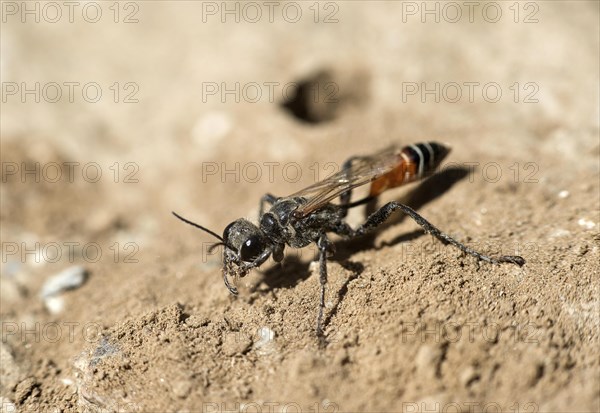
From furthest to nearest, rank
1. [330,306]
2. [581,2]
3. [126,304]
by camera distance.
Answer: [581,2], [126,304], [330,306]

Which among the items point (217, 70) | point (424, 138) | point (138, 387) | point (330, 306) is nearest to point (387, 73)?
point (424, 138)

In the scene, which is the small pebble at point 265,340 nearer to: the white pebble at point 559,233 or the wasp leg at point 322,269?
the wasp leg at point 322,269

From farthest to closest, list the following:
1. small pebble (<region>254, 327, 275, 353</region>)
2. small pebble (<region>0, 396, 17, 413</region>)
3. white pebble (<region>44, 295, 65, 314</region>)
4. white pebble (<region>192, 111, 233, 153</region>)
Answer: white pebble (<region>192, 111, 233, 153</region>)
white pebble (<region>44, 295, 65, 314</region>)
small pebble (<region>0, 396, 17, 413</region>)
small pebble (<region>254, 327, 275, 353</region>)

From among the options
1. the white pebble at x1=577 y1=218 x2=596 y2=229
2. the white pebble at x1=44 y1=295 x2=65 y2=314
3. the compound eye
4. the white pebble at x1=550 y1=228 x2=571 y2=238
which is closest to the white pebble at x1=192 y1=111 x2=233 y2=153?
the white pebble at x1=44 y1=295 x2=65 y2=314

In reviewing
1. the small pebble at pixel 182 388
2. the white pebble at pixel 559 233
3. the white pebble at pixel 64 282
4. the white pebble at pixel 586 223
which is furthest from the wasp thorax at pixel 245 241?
the white pebble at pixel 586 223

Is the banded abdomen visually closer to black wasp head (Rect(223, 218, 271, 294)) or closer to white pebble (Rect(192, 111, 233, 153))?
black wasp head (Rect(223, 218, 271, 294))

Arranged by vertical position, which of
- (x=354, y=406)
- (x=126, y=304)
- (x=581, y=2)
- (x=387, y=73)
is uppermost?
(x=581, y=2)

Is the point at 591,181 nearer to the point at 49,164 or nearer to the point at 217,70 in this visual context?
the point at 217,70
